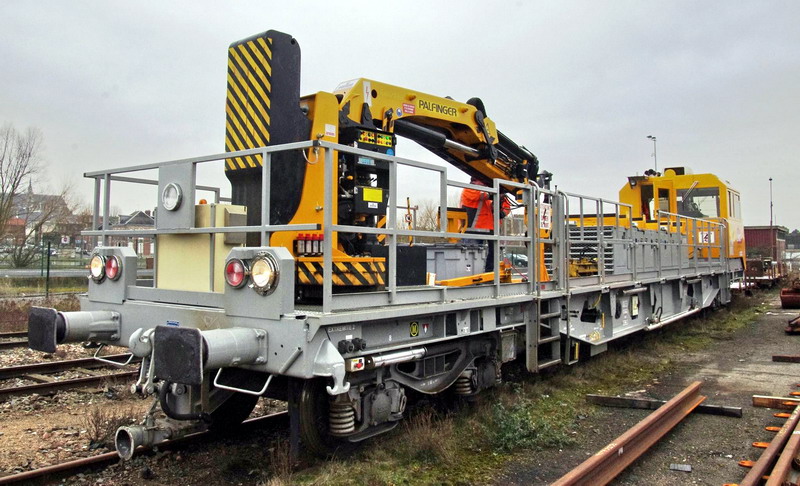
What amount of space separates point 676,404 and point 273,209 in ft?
15.3

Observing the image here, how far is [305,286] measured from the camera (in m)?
4.98

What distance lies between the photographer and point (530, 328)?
6.86 m

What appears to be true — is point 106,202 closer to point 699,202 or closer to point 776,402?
point 776,402

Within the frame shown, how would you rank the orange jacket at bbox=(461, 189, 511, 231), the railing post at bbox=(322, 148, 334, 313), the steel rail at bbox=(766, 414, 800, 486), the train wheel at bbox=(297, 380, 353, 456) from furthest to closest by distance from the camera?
the orange jacket at bbox=(461, 189, 511, 231), the train wheel at bbox=(297, 380, 353, 456), the steel rail at bbox=(766, 414, 800, 486), the railing post at bbox=(322, 148, 334, 313)

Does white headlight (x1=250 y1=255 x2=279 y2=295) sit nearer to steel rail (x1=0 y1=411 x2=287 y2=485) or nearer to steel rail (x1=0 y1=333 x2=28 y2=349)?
steel rail (x1=0 y1=411 x2=287 y2=485)

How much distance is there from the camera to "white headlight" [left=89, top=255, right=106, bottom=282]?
570 cm

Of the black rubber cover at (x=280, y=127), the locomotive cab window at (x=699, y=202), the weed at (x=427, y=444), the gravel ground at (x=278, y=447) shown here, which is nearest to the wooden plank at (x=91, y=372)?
the gravel ground at (x=278, y=447)

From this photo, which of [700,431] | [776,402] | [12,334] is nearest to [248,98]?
[700,431]

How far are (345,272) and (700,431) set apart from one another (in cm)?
406

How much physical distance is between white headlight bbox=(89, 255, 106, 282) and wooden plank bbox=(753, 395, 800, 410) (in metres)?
7.19

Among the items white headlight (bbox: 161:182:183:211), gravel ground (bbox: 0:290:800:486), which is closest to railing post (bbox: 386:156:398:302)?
gravel ground (bbox: 0:290:800:486)

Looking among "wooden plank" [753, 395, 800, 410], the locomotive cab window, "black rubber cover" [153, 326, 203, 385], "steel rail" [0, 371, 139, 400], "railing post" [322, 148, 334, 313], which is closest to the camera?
"black rubber cover" [153, 326, 203, 385]

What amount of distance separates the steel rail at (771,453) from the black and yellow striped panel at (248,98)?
463cm

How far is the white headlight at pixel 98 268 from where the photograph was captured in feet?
18.7
